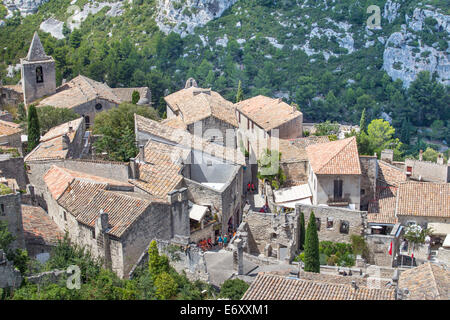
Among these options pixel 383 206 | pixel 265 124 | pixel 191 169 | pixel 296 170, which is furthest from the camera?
pixel 265 124

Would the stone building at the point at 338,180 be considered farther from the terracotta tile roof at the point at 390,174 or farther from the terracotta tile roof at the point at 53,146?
the terracotta tile roof at the point at 53,146

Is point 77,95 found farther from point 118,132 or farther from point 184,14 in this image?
point 184,14

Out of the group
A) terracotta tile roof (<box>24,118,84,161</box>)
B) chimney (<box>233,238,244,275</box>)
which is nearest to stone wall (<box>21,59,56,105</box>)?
terracotta tile roof (<box>24,118,84,161</box>)

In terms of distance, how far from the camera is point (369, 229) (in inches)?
1476

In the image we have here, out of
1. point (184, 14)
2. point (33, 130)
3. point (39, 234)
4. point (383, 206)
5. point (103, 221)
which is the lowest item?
point (383, 206)

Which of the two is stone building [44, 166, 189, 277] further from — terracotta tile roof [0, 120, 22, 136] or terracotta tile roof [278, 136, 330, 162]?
terracotta tile roof [278, 136, 330, 162]

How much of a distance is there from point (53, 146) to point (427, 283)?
24.4m

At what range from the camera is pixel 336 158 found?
41.0 m

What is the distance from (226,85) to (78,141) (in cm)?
6771

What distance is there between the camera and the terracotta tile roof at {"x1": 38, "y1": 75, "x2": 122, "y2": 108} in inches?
2218

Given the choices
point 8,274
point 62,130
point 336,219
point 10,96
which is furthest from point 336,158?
point 10,96

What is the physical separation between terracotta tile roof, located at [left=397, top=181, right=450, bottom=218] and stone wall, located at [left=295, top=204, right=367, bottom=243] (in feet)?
11.7

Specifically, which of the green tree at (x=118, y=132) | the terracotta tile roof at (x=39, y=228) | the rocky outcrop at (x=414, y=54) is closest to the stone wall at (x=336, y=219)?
the green tree at (x=118, y=132)
